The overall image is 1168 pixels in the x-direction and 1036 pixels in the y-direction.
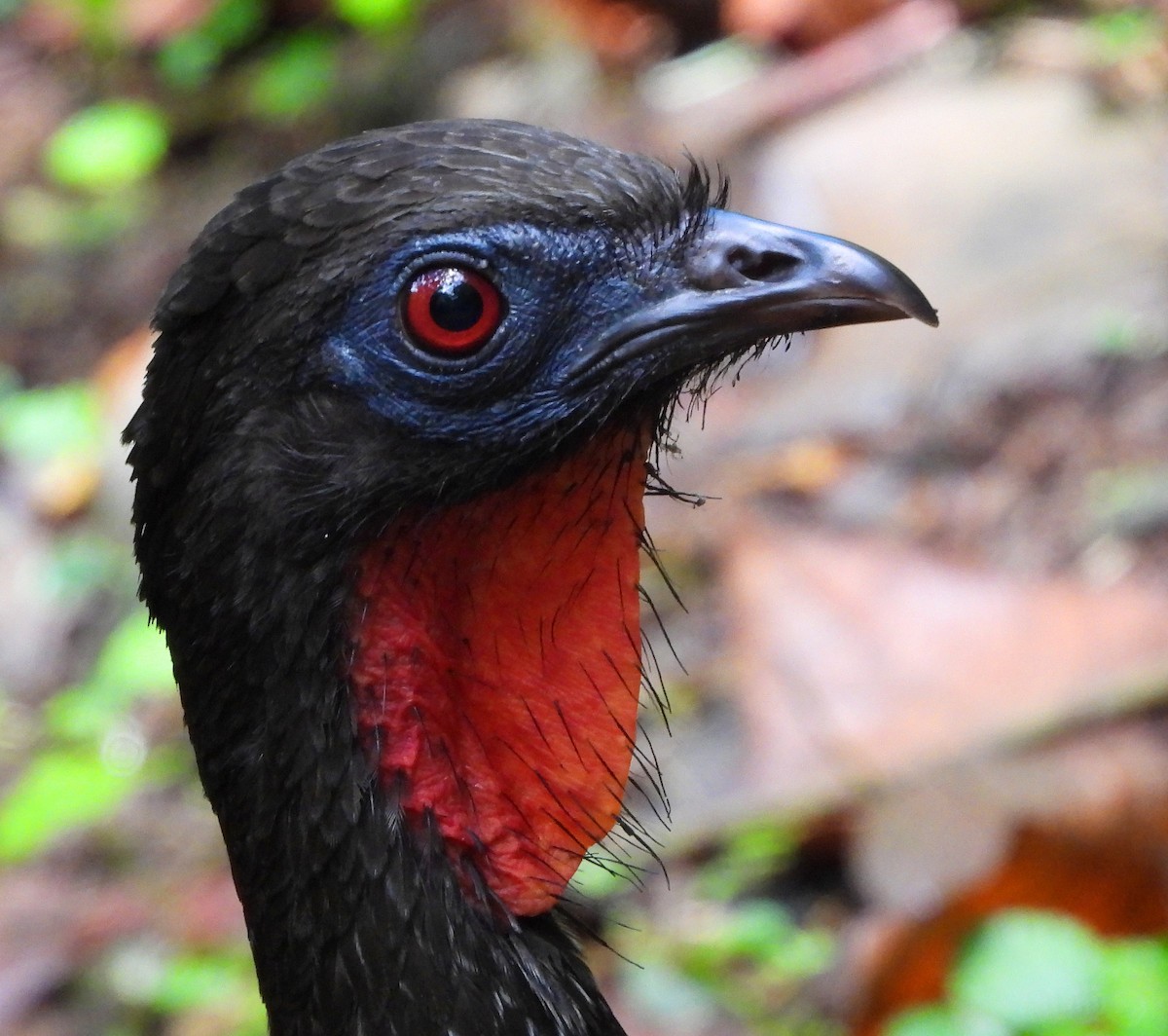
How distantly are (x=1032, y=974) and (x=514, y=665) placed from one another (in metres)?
1.99

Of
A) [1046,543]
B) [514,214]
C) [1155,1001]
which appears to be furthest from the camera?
[1046,543]

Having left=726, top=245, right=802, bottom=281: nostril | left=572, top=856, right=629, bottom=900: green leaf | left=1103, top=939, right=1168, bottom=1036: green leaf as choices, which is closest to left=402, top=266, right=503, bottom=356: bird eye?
left=726, top=245, right=802, bottom=281: nostril

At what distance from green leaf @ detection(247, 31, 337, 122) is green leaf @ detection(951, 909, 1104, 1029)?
6.43 metres

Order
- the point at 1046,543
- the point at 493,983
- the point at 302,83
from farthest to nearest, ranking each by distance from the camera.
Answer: the point at 302,83
the point at 1046,543
the point at 493,983

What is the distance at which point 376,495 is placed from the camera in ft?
6.08

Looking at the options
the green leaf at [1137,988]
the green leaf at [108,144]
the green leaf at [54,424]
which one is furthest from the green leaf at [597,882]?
the green leaf at [108,144]

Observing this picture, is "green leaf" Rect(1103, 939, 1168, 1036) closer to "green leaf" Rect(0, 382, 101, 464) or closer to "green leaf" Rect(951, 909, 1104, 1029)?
"green leaf" Rect(951, 909, 1104, 1029)

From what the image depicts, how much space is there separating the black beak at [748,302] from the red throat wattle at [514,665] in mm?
142

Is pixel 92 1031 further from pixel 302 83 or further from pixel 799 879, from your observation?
pixel 302 83

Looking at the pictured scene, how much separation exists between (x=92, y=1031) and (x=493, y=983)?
8.62ft

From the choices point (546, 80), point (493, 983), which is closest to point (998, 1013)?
point (493, 983)

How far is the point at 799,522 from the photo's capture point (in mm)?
5582

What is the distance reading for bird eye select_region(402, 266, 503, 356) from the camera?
181 centimetres

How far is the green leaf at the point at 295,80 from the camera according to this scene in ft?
28.2
